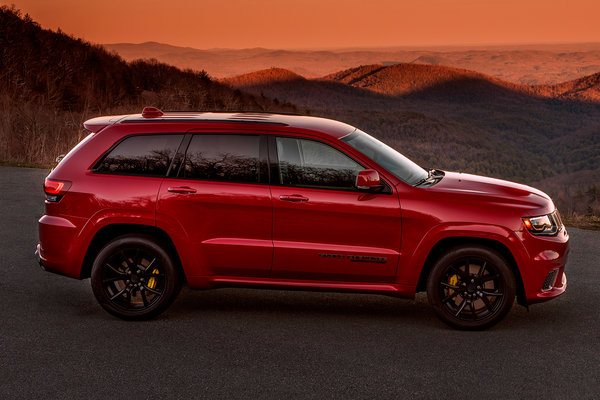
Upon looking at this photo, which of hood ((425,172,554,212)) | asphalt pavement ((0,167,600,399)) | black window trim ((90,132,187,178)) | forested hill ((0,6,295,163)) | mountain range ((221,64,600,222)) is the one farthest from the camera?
mountain range ((221,64,600,222))

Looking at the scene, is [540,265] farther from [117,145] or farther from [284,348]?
[117,145]

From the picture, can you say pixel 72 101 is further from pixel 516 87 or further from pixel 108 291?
pixel 516 87

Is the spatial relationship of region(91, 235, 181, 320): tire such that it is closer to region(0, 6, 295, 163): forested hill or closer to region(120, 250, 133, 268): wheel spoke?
region(120, 250, 133, 268): wheel spoke

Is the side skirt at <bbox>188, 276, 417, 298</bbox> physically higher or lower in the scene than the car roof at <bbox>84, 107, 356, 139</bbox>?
lower

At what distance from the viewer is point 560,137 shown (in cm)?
13025

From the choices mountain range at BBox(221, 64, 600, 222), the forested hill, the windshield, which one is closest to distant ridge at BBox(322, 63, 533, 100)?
mountain range at BBox(221, 64, 600, 222)

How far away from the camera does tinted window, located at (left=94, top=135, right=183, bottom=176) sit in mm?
6215

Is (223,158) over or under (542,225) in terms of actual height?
over

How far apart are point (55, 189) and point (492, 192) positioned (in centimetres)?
394

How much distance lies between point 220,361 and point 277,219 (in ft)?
4.45

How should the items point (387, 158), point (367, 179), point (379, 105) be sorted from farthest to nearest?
point (379, 105), point (387, 158), point (367, 179)

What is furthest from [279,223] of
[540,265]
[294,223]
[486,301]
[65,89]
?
[65,89]

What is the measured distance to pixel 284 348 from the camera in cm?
552

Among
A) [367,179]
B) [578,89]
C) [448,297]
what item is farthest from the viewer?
[578,89]
